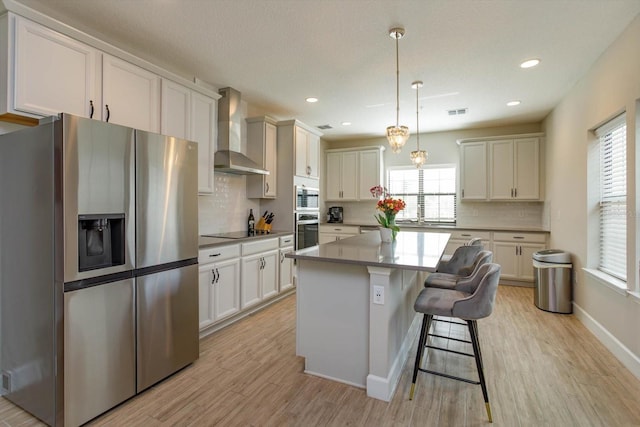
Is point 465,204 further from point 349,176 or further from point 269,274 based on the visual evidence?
point 269,274

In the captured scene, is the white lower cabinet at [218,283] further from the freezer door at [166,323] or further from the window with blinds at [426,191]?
the window with blinds at [426,191]

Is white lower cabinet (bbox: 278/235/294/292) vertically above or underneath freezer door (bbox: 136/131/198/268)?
underneath

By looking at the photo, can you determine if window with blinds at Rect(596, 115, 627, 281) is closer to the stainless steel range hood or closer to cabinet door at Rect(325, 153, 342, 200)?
the stainless steel range hood

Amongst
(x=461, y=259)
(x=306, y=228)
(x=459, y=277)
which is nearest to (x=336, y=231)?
(x=306, y=228)

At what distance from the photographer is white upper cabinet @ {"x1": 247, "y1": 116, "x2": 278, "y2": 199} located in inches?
173

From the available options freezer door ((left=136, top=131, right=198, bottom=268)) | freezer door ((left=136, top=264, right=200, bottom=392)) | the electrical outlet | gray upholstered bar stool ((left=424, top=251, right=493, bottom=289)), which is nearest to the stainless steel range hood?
freezer door ((left=136, top=131, right=198, bottom=268))

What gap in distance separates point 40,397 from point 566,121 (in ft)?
18.7

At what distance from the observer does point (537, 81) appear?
3643 mm

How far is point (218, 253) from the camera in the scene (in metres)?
3.19

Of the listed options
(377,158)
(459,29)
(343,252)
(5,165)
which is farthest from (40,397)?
(377,158)

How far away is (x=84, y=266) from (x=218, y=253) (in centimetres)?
136

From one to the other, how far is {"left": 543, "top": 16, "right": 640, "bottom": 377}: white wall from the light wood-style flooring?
305mm

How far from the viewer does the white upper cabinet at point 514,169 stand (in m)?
5.11

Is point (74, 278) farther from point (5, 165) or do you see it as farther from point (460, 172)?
point (460, 172)
